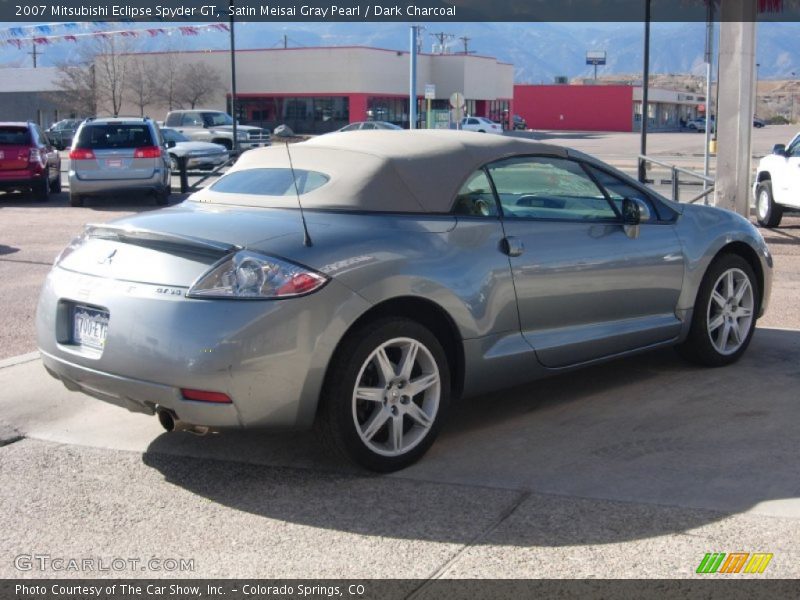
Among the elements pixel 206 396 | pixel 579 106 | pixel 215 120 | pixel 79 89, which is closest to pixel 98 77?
pixel 79 89

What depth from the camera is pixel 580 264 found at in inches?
223

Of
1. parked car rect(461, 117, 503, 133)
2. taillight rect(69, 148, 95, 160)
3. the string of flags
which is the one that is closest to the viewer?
taillight rect(69, 148, 95, 160)

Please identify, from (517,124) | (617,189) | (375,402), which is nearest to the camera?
(375,402)

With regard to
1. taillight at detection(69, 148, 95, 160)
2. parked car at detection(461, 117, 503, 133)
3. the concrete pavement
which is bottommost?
the concrete pavement

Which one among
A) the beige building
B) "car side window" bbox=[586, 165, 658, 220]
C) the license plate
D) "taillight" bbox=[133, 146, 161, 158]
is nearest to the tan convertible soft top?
"car side window" bbox=[586, 165, 658, 220]

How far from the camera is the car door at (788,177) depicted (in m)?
13.9

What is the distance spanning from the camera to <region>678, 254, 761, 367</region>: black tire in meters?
6.47

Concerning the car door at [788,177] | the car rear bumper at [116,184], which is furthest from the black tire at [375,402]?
the car rear bumper at [116,184]

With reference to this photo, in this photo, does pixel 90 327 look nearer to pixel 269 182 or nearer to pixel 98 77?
pixel 269 182

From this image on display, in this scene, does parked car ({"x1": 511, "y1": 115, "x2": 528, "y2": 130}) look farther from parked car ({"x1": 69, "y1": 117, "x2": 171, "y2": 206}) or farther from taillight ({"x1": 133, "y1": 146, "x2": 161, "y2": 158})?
taillight ({"x1": 133, "y1": 146, "x2": 161, "y2": 158})

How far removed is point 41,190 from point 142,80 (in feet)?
174

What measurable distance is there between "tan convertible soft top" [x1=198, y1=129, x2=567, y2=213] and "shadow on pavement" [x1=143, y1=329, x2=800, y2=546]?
1259mm

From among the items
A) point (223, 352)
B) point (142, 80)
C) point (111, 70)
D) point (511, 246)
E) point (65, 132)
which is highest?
point (111, 70)
